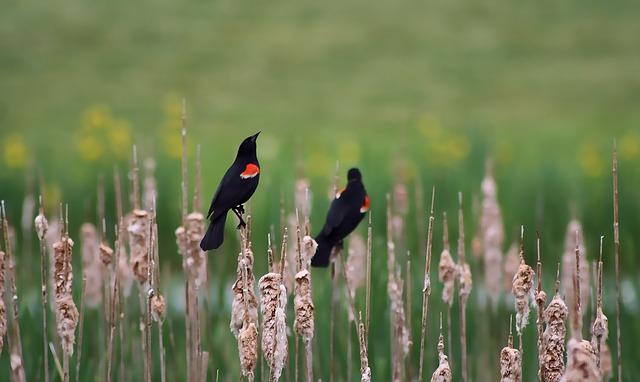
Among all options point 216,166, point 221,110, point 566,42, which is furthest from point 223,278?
point 566,42

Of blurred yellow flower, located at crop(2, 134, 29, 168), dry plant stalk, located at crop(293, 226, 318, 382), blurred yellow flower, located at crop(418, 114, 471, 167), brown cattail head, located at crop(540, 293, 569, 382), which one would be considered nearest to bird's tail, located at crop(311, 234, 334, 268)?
dry plant stalk, located at crop(293, 226, 318, 382)

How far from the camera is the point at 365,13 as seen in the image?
35.2 feet

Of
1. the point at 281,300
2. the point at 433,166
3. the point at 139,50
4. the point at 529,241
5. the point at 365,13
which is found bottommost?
the point at 281,300

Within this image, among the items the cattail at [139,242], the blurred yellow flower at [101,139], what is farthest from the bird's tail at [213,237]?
the blurred yellow flower at [101,139]

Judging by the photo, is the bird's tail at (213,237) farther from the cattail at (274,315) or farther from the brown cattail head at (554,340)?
the brown cattail head at (554,340)

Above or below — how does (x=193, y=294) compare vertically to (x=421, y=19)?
below

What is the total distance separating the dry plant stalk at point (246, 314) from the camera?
66.7 inches

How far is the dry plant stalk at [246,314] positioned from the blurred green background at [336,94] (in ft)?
8.91

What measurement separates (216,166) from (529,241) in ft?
5.74

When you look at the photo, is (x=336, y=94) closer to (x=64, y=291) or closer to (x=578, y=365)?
(x=64, y=291)

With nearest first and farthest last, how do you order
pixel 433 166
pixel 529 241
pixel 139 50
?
pixel 529 241
pixel 433 166
pixel 139 50

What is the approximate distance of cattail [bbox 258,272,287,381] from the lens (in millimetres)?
1677

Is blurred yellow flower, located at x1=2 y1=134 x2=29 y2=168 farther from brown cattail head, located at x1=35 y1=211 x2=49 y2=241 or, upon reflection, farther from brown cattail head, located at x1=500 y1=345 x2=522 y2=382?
brown cattail head, located at x1=500 y1=345 x2=522 y2=382

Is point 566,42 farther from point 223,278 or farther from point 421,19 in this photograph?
point 223,278
